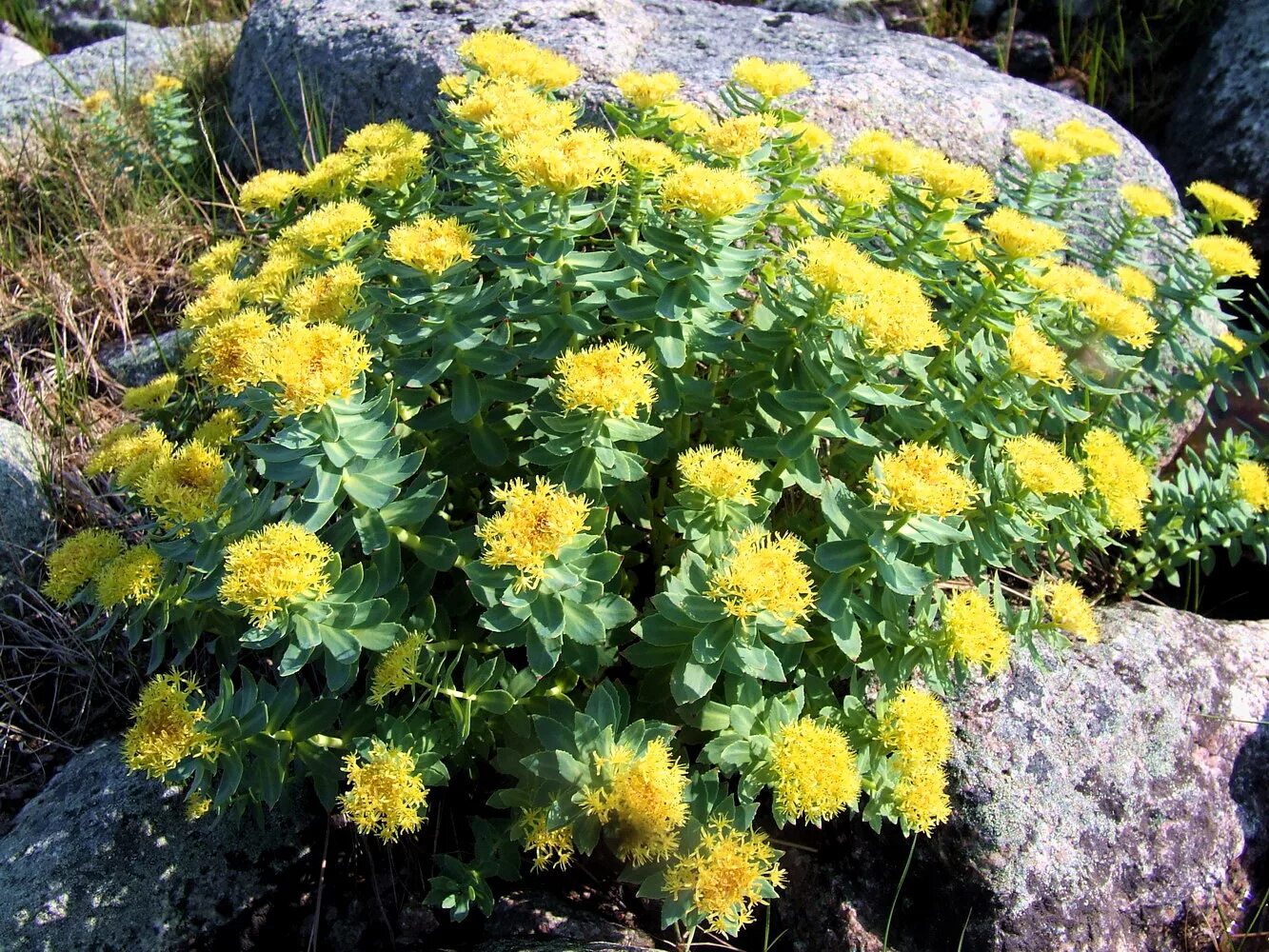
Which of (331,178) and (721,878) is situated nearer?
(721,878)

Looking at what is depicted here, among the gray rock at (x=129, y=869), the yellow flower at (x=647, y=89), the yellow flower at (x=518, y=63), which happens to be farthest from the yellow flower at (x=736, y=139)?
the gray rock at (x=129, y=869)

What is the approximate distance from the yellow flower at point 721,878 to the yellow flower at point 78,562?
5.29 ft

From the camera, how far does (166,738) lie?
1.99 m

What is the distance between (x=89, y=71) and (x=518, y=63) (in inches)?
189

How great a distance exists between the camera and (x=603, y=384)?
2016mm

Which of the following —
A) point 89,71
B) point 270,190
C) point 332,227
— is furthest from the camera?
point 89,71

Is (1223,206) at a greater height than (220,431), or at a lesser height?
greater

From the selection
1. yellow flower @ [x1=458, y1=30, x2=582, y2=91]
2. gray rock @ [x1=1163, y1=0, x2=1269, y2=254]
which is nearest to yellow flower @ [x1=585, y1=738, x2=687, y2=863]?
yellow flower @ [x1=458, y1=30, x2=582, y2=91]

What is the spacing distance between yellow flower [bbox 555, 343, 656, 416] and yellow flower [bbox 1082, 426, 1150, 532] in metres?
1.26

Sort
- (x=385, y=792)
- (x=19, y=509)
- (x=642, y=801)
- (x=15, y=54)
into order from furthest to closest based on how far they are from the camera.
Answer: (x=15, y=54) → (x=19, y=509) → (x=385, y=792) → (x=642, y=801)

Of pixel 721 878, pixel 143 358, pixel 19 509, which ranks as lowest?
pixel 19 509

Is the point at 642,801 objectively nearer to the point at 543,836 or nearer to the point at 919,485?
the point at 543,836

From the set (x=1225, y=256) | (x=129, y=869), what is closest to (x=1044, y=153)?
(x=1225, y=256)

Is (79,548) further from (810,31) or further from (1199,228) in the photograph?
(810,31)
